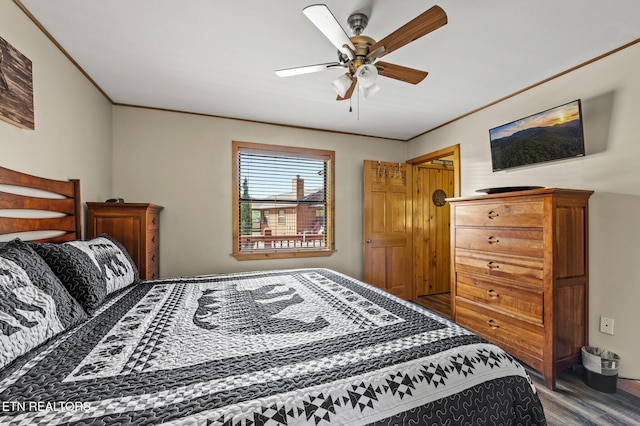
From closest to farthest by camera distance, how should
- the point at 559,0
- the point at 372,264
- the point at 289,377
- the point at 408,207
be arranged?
the point at 289,377, the point at 559,0, the point at 372,264, the point at 408,207

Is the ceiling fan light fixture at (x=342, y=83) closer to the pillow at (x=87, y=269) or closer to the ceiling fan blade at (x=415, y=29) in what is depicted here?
the ceiling fan blade at (x=415, y=29)

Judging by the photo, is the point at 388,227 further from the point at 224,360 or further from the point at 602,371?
the point at 224,360

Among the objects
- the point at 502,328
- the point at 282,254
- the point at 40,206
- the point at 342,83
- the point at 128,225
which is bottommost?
the point at 502,328

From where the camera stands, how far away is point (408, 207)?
13.9 feet

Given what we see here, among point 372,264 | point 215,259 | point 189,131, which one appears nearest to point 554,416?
point 372,264

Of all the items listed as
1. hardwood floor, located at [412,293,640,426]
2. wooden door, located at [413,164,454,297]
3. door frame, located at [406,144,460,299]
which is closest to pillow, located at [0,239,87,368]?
hardwood floor, located at [412,293,640,426]

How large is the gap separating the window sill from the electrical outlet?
2653 mm

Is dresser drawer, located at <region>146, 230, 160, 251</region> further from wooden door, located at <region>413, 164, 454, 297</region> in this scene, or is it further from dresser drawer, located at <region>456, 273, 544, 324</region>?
wooden door, located at <region>413, 164, 454, 297</region>

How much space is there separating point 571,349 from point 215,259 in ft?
11.3

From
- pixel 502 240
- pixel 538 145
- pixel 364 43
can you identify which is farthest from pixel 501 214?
pixel 364 43

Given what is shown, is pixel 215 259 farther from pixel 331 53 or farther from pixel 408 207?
pixel 408 207

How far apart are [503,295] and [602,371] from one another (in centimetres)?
73

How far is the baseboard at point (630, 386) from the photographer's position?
6.40ft

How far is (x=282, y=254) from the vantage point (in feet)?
11.8
